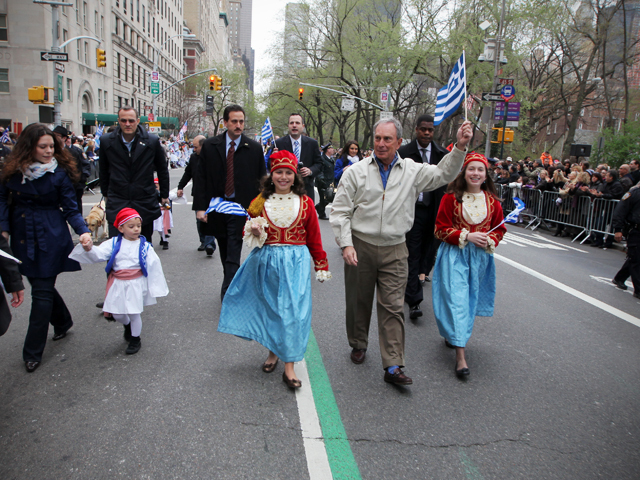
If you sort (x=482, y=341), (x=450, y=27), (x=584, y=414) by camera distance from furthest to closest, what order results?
1. (x=450, y=27)
2. (x=482, y=341)
3. (x=584, y=414)

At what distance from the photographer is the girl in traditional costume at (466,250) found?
4250 mm

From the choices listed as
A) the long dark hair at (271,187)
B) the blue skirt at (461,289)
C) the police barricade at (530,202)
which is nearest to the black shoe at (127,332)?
the long dark hair at (271,187)

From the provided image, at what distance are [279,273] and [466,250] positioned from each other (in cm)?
168

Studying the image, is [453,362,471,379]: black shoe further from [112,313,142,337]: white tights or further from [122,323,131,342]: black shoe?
[122,323,131,342]: black shoe

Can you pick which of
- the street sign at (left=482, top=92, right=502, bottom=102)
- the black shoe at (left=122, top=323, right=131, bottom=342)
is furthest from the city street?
the street sign at (left=482, top=92, right=502, bottom=102)

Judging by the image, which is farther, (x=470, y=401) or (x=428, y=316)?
(x=428, y=316)

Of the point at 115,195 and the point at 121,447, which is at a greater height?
the point at 115,195

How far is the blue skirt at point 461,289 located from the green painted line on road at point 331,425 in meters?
1.09

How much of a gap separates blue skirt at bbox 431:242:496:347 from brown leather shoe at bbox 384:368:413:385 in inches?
24.1

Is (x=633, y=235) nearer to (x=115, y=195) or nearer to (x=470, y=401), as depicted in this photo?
(x=470, y=401)

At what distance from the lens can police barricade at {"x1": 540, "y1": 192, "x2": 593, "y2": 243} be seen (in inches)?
515

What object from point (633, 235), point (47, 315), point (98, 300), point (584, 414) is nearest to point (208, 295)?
point (98, 300)

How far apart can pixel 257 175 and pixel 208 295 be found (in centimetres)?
156

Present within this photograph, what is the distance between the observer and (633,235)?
24.4ft
